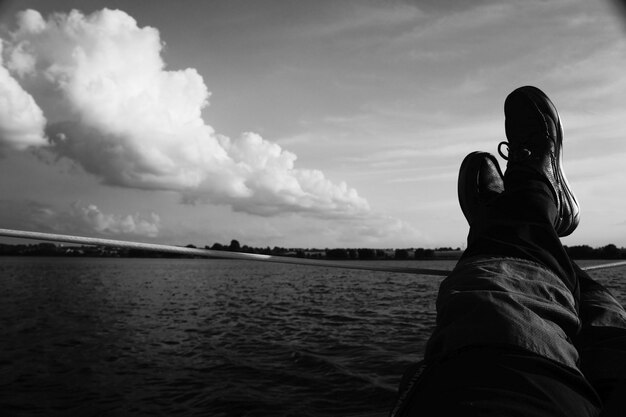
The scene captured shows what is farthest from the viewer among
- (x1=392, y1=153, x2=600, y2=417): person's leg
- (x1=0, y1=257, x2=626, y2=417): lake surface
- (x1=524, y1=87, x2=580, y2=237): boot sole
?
(x1=0, y1=257, x2=626, y2=417): lake surface

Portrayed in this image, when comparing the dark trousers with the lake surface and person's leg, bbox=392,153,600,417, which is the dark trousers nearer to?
person's leg, bbox=392,153,600,417

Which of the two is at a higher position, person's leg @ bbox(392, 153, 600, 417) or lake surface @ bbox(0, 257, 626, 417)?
person's leg @ bbox(392, 153, 600, 417)

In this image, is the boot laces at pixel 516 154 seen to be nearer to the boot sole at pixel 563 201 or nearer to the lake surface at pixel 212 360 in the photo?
the boot sole at pixel 563 201

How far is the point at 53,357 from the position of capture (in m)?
9.09

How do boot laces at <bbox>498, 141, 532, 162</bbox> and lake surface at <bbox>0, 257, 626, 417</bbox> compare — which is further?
lake surface at <bbox>0, 257, 626, 417</bbox>

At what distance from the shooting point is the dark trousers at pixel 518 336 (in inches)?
37.0

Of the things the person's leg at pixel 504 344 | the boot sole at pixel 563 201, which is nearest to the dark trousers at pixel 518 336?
the person's leg at pixel 504 344

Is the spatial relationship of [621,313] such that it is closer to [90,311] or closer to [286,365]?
[286,365]

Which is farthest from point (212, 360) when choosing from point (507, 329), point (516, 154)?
point (507, 329)

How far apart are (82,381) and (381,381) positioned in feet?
16.1

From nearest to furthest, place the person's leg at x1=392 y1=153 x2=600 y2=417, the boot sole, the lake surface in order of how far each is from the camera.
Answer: the person's leg at x1=392 y1=153 x2=600 y2=417 → the boot sole → the lake surface

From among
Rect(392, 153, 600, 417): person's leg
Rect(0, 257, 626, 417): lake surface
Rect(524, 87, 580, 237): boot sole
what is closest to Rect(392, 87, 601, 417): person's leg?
Rect(392, 153, 600, 417): person's leg

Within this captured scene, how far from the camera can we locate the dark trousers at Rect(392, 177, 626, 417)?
3.09 ft

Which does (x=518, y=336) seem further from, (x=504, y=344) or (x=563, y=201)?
(x=563, y=201)
